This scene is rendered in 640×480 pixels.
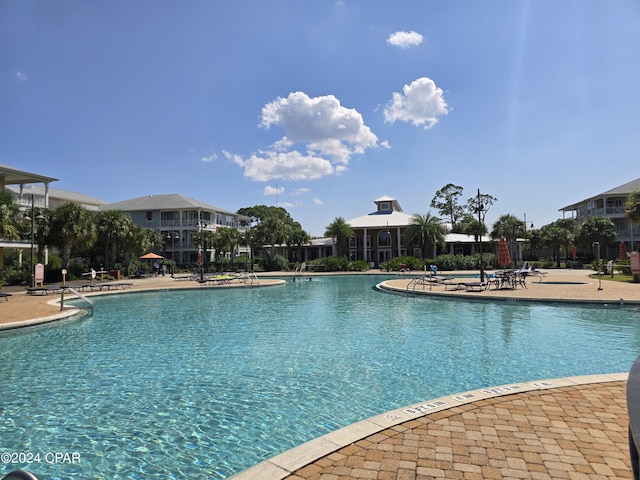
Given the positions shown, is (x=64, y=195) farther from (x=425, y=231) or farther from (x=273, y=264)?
(x=425, y=231)

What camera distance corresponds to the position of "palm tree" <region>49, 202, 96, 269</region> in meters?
27.4

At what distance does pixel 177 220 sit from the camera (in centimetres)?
5216

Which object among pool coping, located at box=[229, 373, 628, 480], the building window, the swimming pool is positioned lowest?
the swimming pool

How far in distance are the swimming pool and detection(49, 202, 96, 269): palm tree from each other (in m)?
16.6

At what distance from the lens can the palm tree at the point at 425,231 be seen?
44.8 m

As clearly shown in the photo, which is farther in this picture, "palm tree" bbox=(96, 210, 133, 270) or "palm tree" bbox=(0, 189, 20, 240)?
"palm tree" bbox=(96, 210, 133, 270)

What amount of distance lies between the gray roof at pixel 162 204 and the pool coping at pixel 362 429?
49288mm

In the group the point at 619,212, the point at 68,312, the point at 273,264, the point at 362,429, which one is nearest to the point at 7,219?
the point at 68,312

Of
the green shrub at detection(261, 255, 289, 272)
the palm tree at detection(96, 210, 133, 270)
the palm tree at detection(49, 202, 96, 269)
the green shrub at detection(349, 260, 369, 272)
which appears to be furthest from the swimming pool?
the green shrub at detection(261, 255, 289, 272)

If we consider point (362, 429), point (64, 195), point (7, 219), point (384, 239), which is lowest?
point (362, 429)

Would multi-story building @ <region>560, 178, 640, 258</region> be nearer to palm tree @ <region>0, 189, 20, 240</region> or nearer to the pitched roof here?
the pitched roof

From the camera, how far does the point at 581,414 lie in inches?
180

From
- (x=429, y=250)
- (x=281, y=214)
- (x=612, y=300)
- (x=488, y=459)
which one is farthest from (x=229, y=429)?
(x=281, y=214)

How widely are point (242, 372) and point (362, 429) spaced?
404cm
